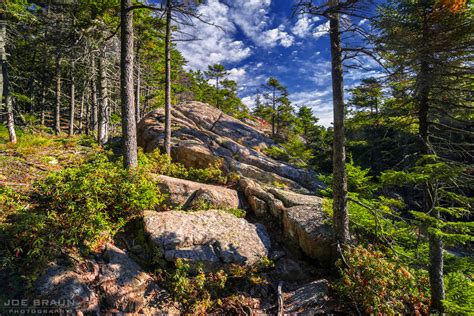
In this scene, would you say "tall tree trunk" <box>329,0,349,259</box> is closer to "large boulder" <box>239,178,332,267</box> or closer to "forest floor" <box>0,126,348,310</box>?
"large boulder" <box>239,178,332,267</box>

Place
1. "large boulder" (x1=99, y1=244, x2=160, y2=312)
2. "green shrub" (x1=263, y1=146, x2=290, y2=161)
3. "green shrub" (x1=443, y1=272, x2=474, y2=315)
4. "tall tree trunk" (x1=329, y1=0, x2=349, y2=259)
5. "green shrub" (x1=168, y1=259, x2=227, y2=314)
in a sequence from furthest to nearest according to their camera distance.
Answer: "green shrub" (x1=263, y1=146, x2=290, y2=161)
"tall tree trunk" (x1=329, y1=0, x2=349, y2=259)
"green shrub" (x1=443, y1=272, x2=474, y2=315)
"green shrub" (x1=168, y1=259, x2=227, y2=314)
"large boulder" (x1=99, y1=244, x2=160, y2=312)

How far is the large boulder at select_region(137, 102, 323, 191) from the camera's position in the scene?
41.1ft

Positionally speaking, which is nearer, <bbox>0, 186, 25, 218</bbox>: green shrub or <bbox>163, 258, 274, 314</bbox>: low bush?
<bbox>163, 258, 274, 314</bbox>: low bush

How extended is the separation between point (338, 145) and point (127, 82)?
24.6 feet

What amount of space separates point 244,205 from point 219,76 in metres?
26.9

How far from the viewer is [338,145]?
20.5 ft

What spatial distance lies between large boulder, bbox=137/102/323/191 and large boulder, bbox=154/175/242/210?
10.7ft

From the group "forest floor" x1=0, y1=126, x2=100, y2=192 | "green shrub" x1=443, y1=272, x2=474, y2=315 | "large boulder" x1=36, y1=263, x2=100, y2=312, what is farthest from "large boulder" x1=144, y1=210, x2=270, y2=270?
"green shrub" x1=443, y1=272, x2=474, y2=315

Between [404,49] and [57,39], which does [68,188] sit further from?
[57,39]

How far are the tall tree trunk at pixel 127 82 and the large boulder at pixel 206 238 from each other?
8.32 feet

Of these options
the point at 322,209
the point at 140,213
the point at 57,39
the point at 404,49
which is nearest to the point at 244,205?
the point at 322,209

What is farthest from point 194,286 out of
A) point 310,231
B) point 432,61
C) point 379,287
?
point 432,61

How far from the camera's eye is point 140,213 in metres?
6.77

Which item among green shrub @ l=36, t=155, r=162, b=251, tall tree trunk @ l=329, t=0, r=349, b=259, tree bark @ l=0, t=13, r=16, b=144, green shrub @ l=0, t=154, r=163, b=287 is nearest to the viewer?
green shrub @ l=0, t=154, r=163, b=287
